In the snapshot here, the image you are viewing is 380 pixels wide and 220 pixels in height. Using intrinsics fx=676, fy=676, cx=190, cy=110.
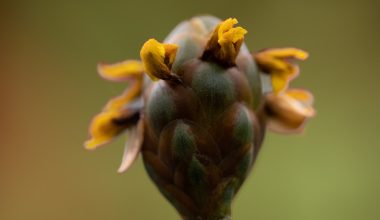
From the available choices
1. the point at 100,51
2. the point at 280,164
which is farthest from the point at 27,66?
the point at 280,164

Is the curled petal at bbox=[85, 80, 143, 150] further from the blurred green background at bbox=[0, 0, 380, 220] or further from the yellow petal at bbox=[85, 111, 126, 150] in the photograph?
the blurred green background at bbox=[0, 0, 380, 220]

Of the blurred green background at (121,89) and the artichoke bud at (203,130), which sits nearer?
the artichoke bud at (203,130)

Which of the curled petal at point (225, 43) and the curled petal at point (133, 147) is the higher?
the curled petal at point (225, 43)

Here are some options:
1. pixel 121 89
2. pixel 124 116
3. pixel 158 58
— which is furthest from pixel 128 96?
pixel 121 89

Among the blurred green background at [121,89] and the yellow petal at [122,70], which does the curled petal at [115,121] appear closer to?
the yellow petal at [122,70]

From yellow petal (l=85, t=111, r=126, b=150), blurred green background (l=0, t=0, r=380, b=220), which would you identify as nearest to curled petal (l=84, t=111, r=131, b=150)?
yellow petal (l=85, t=111, r=126, b=150)

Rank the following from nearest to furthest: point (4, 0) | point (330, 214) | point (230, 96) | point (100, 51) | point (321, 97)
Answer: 1. point (230, 96)
2. point (330, 214)
3. point (321, 97)
4. point (100, 51)
5. point (4, 0)

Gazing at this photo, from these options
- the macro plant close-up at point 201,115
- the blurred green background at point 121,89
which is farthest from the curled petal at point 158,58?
the blurred green background at point 121,89

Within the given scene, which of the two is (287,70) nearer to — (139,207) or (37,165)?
(139,207)
